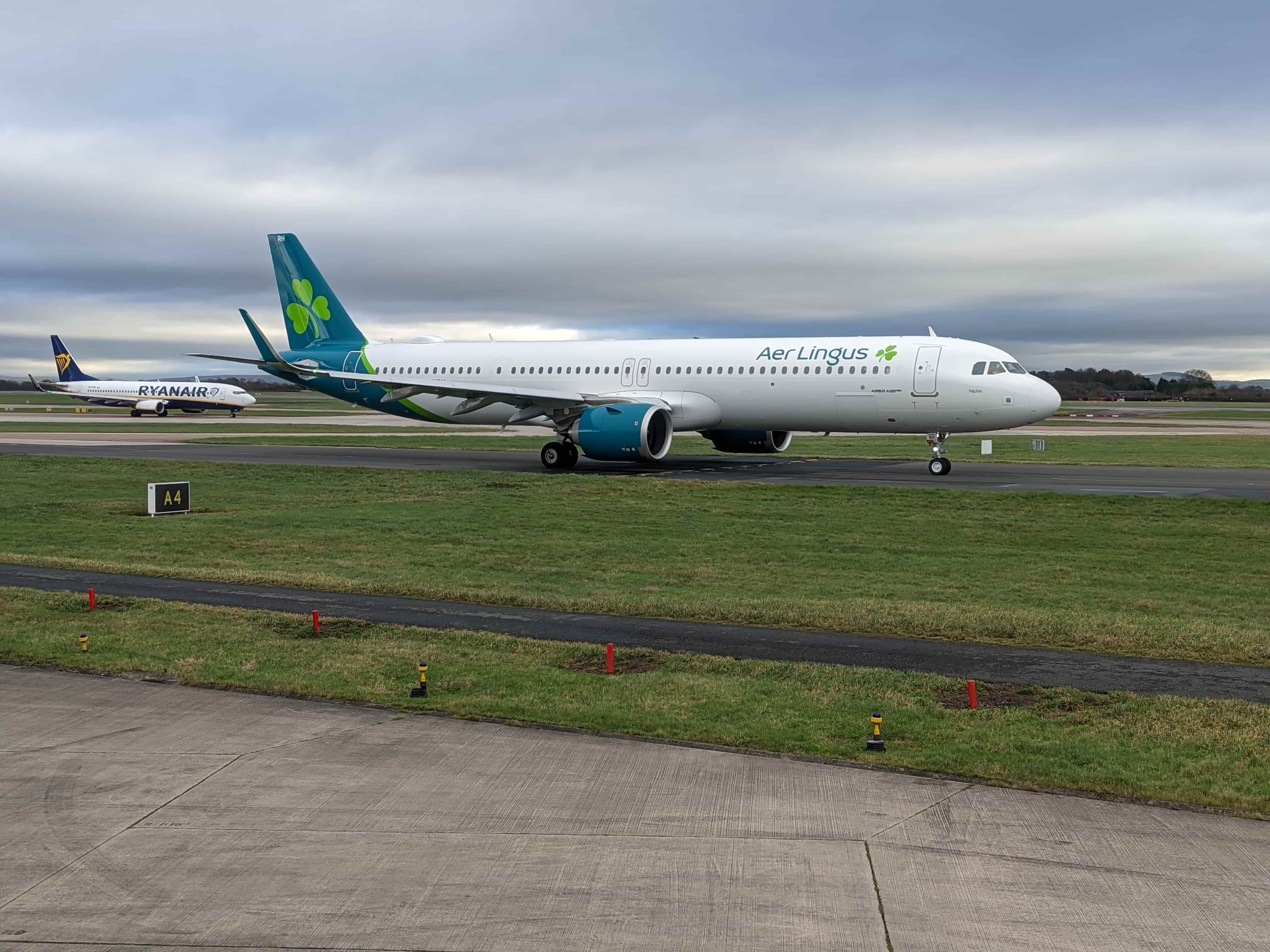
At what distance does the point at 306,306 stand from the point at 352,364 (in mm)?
3306

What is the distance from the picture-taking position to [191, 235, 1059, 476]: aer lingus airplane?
111 ft

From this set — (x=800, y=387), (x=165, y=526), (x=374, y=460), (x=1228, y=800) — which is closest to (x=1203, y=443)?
(x=800, y=387)

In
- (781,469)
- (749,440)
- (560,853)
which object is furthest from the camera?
(749,440)

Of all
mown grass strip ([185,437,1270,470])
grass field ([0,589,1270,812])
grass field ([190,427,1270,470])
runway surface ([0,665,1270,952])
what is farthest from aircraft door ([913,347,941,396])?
runway surface ([0,665,1270,952])

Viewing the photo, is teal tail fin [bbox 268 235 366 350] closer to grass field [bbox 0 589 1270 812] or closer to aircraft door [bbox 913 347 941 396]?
aircraft door [bbox 913 347 941 396]

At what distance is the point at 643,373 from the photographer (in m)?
38.3

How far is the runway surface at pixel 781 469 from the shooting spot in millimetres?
30422

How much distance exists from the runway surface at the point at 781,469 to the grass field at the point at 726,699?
18.8m

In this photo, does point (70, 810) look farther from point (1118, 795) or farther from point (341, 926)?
point (1118, 795)

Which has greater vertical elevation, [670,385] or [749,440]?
[670,385]

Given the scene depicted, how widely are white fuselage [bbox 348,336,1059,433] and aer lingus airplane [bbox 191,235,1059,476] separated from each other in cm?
4

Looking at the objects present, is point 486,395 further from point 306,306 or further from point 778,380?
point 306,306

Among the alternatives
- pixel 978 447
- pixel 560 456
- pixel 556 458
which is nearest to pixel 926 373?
pixel 560 456

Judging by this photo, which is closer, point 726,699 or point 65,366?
point 726,699
